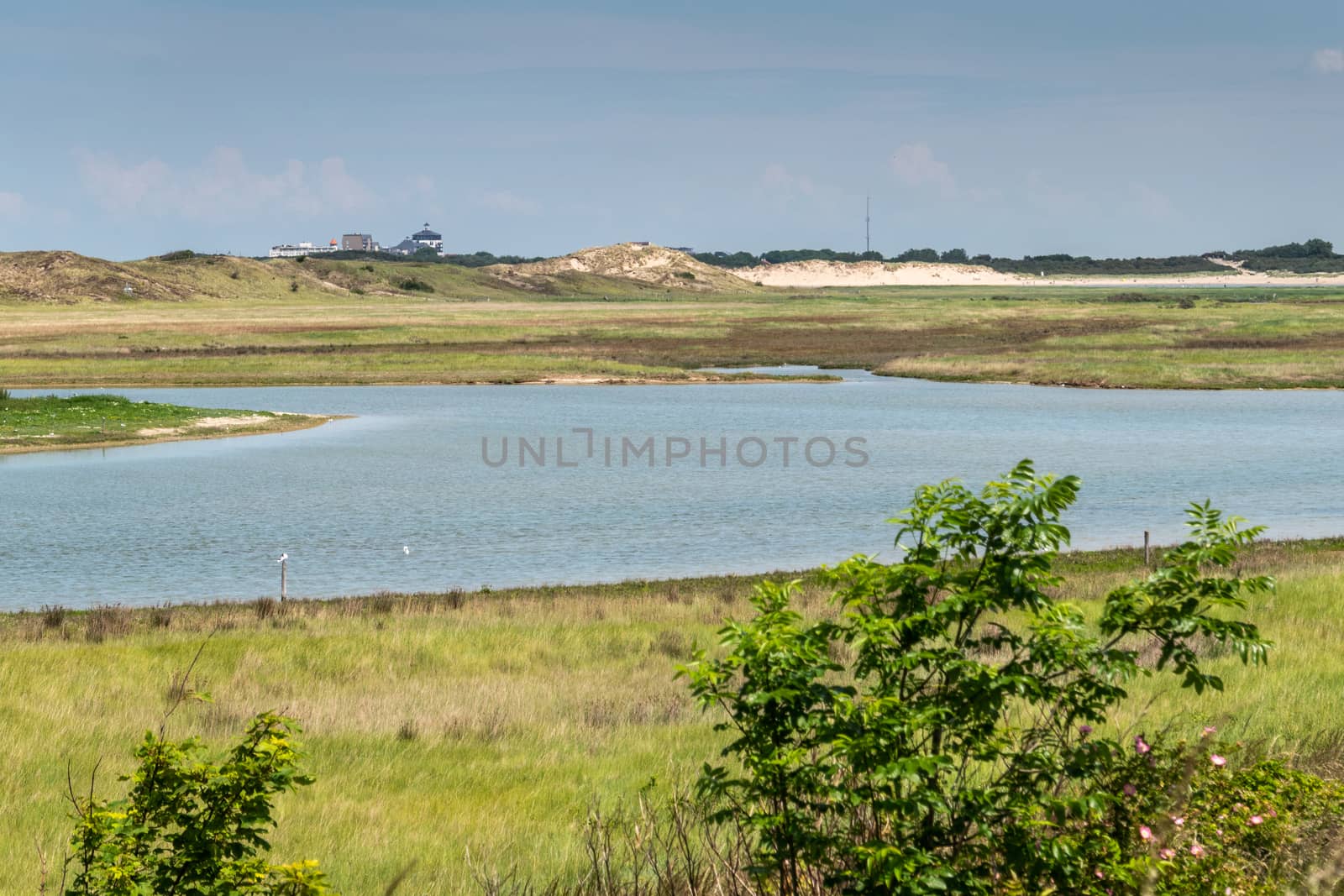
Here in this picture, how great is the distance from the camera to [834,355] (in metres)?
99.6

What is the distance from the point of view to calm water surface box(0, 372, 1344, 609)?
2853cm

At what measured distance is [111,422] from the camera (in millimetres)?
53219

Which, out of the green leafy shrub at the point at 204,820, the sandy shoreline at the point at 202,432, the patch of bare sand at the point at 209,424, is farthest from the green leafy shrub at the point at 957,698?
the patch of bare sand at the point at 209,424

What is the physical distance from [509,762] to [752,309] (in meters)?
150

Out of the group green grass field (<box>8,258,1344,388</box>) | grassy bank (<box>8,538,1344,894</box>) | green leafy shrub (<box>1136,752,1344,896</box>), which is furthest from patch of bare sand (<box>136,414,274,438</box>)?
green leafy shrub (<box>1136,752,1344,896</box>)

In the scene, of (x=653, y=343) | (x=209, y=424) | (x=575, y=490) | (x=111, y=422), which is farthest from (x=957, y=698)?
(x=653, y=343)

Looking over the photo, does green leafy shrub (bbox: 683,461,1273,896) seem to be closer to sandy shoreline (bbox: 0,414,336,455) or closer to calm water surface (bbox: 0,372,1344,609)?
calm water surface (bbox: 0,372,1344,609)

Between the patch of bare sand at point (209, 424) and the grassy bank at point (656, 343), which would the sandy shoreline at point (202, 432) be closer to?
the patch of bare sand at point (209, 424)

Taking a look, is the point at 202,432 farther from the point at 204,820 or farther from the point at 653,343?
the point at 653,343

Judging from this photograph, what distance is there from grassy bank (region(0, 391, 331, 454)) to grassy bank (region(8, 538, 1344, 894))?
3030 centimetres

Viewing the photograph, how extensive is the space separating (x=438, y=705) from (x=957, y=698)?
908cm

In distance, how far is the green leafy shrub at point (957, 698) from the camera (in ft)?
19.9

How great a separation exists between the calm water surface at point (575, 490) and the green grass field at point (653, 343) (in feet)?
47.5

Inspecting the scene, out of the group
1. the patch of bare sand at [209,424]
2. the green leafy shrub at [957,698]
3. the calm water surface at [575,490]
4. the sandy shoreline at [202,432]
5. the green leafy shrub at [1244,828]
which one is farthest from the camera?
the patch of bare sand at [209,424]
